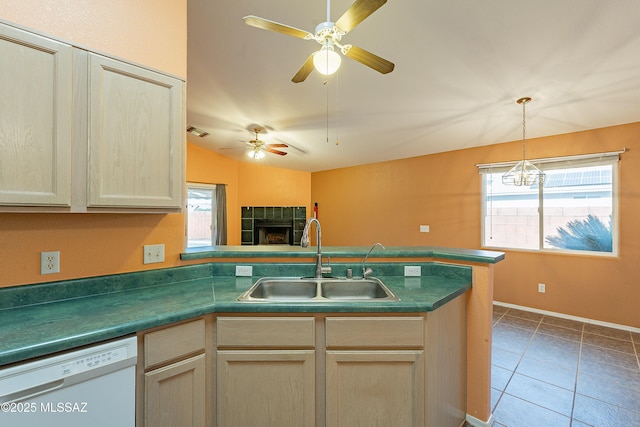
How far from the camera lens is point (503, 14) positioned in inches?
65.6

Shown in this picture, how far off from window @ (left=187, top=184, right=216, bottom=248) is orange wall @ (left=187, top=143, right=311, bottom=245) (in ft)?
0.92

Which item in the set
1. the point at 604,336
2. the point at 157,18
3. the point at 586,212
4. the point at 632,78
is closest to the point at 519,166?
the point at 632,78

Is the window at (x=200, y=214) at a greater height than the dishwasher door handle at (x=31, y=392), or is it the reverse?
the window at (x=200, y=214)

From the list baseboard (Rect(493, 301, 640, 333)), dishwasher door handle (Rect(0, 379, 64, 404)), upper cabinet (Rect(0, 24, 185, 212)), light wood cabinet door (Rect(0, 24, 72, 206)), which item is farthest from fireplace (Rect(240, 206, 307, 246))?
dishwasher door handle (Rect(0, 379, 64, 404))

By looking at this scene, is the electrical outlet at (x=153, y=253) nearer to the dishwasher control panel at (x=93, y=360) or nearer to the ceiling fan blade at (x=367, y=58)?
the dishwasher control panel at (x=93, y=360)

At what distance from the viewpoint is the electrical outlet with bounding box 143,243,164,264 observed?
160 centimetres

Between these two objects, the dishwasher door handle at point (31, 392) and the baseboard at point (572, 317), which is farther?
the baseboard at point (572, 317)

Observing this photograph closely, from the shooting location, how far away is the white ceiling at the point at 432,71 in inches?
67.5

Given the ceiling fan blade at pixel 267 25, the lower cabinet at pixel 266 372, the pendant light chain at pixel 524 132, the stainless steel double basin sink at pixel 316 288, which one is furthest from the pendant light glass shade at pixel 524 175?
the lower cabinet at pixel 266 372

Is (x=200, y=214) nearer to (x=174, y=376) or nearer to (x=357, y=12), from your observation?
(x=174, y=376)

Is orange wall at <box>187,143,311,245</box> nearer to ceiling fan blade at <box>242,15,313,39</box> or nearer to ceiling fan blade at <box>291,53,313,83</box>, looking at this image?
ceiling fan blade at <box>291,53,313,83</box>

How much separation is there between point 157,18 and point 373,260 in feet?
6.65

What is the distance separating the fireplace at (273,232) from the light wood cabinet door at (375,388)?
5.20 meters

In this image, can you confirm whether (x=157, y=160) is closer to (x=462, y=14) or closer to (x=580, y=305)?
(x=462, y=14)
